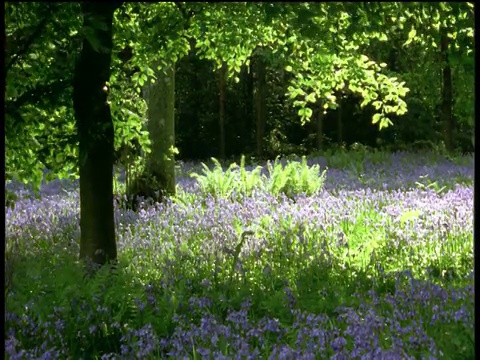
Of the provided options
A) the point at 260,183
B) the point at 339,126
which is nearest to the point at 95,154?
the point at 260,183

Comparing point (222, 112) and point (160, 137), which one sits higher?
point (222, 112)

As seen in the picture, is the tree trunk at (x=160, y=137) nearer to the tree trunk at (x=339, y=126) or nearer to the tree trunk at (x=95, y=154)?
the tree trunk at (x=95, y=154)

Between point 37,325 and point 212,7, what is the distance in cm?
304

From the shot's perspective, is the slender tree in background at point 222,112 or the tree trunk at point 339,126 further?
the tree trunk at point 339,126

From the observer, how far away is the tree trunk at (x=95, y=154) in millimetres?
6184

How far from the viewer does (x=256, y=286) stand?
5.64m

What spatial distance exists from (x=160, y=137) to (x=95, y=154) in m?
4.90

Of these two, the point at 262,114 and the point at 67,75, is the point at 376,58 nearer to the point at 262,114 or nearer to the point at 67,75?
the point at 262,114

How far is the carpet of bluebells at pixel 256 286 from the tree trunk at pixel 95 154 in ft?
1.14

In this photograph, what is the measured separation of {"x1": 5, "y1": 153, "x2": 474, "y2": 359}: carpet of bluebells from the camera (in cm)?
418

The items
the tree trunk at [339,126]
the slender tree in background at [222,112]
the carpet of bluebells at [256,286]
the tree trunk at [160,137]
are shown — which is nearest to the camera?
the carpet of bluebells at [256,286]

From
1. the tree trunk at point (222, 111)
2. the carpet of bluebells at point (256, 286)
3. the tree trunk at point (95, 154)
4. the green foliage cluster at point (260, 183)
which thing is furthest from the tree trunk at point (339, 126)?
the tree trunk at point (95, 154)

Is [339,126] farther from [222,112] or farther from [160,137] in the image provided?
[160,137]

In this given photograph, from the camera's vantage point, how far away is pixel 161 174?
1133 centimetres
